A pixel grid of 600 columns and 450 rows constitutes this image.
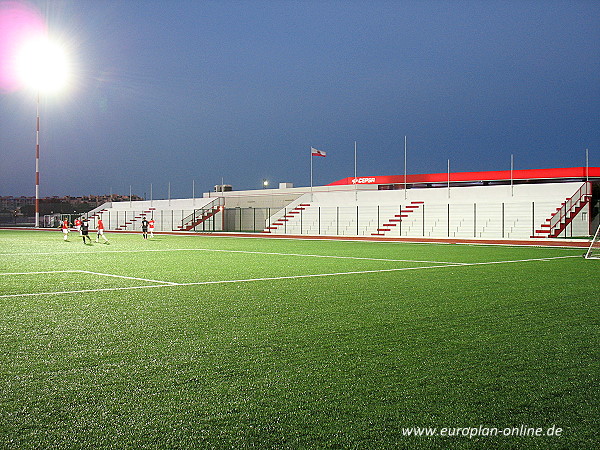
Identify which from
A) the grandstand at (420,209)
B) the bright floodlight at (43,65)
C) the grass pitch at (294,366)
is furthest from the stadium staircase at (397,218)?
the grass pitch at (294,366)

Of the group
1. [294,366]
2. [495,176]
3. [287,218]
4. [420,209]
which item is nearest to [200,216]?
[287,218]

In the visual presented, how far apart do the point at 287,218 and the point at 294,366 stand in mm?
41132

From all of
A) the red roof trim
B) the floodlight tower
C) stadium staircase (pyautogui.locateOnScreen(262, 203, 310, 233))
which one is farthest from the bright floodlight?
the red roof trim

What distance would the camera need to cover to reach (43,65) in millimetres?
41844

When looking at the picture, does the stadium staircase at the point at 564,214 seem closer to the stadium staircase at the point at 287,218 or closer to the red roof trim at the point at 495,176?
the red roof trim at the point at 495,176

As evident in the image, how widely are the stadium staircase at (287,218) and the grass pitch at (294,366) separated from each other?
116ft

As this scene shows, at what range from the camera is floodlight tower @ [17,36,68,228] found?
132 feet

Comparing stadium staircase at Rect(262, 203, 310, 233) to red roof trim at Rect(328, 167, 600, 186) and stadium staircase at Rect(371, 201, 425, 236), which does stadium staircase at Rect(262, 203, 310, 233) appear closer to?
red roof trim at Rect(328, 167, 600, 186)

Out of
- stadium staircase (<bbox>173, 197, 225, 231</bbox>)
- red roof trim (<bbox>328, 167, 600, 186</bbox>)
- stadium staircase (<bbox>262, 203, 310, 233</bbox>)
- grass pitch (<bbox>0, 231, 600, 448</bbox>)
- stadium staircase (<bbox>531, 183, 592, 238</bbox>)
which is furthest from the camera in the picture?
stadium staircase (<bbox>173, 197, 225, 231</bbox>)

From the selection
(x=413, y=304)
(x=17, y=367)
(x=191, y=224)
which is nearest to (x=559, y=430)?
(x=17, y=367)

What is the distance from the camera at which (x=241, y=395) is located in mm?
3650

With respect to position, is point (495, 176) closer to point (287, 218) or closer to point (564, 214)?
point (564, 214)

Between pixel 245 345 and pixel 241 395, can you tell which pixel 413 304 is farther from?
pixel 241 395

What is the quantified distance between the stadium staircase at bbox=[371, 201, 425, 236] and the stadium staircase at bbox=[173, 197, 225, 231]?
1945cm
